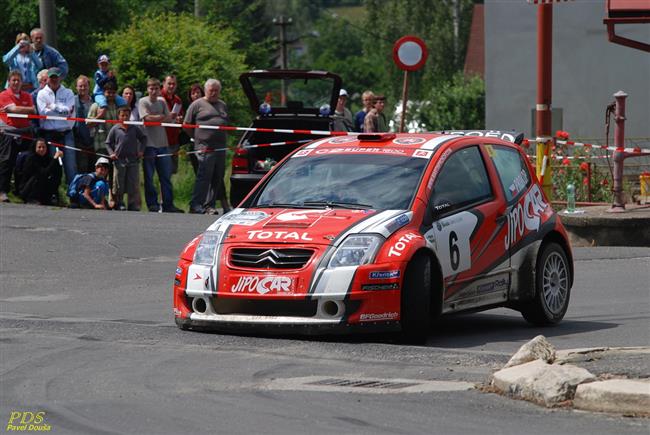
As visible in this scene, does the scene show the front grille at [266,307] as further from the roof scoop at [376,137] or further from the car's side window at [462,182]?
the roof scoop at [376,137]

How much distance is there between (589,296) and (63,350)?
611 cm

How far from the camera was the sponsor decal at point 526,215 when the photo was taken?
11602 mm

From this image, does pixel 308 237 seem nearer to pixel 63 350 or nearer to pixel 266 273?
pixel 266 273

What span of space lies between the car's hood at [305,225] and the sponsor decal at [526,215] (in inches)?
52.2

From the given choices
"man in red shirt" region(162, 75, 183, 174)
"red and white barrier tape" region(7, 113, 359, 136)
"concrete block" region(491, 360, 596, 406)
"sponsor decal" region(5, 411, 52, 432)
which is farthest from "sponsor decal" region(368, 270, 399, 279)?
"man in red shirt" region(162, 75, 183, 174)

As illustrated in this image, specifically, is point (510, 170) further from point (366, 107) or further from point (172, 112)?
point (366, 107)

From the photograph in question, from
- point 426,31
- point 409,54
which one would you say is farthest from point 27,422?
point 426,31

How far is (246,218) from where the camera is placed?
10953 mm

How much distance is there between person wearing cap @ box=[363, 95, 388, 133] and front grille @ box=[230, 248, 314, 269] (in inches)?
556

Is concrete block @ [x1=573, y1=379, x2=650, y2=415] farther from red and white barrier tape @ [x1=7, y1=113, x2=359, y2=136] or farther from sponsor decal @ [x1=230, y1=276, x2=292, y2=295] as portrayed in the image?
red and white barrier tape @ [x1=7, y1=113, x2=359, y2=136]

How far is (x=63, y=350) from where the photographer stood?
973 cm

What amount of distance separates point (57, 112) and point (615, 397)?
14930 mm

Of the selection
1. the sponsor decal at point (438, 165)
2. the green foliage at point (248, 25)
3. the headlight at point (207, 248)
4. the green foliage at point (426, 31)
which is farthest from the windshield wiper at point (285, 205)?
the green foliage at point (426, 31)

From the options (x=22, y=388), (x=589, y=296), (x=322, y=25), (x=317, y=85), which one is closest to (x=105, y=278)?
(x=589, y=296)
